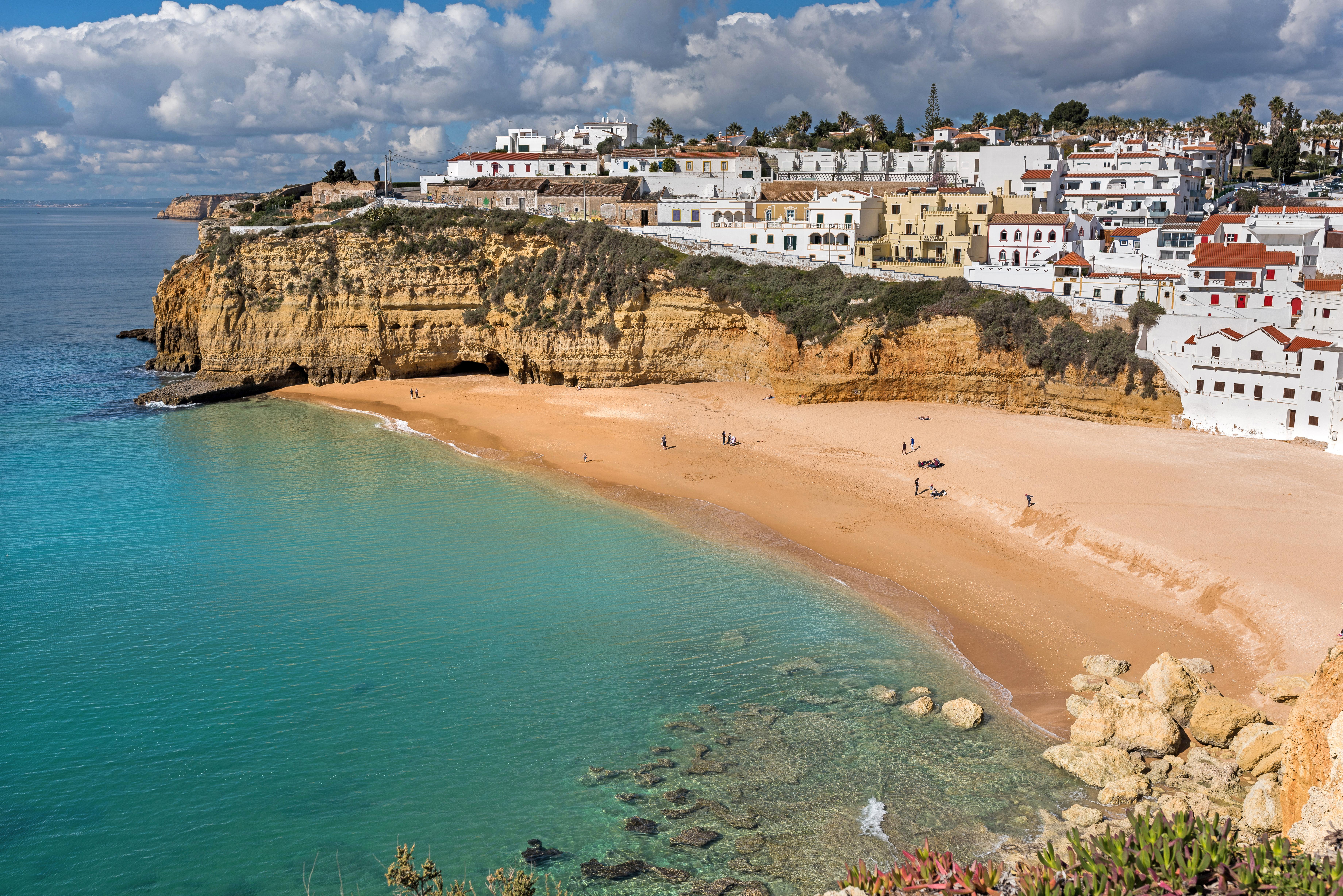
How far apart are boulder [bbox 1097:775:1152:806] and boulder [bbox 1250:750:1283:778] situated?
189 cm

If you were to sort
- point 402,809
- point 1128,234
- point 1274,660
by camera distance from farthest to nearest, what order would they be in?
point 1128,234, point 1274,660, point 402,809

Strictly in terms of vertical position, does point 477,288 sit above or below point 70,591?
above

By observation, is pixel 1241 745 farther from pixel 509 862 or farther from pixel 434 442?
pixel 434 442

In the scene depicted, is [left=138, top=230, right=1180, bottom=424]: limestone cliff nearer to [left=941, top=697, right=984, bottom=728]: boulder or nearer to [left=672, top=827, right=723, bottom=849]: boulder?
[left=941, top=697, right=984, bottom=728]: boulder

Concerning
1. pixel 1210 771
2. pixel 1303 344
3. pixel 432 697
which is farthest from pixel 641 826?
pixel 1303 344

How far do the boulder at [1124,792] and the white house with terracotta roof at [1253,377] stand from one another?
20.9 m

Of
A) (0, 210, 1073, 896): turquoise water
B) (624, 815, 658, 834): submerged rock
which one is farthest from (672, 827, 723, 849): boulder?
(624, 815, 658, 834): submerged rock

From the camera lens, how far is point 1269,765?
1570 centimetres

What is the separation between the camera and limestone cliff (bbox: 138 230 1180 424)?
43.8 meters

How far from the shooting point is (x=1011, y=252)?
4831cm

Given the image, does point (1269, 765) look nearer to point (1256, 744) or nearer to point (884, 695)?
point (1256, 744)

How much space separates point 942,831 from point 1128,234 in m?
41.7

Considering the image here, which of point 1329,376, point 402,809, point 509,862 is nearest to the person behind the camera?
point 509,862

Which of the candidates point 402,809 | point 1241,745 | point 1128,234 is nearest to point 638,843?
point 402,809
